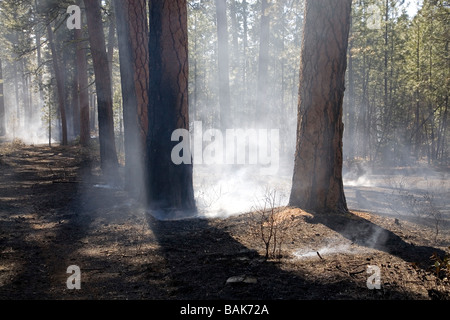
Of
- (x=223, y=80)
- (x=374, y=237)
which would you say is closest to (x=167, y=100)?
(x=374, y=237)

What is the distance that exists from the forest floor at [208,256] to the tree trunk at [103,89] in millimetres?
4139

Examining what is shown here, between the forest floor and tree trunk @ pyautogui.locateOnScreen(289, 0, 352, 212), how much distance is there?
0.47 m

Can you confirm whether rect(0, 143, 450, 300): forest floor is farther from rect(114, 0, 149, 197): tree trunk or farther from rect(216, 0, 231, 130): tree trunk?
rect(216, 0, 231, 130): tree trunk

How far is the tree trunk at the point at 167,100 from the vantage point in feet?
22.2

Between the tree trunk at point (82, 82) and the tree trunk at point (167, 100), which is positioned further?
the tree trunk at point (82, 82)

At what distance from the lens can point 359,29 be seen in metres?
24.1

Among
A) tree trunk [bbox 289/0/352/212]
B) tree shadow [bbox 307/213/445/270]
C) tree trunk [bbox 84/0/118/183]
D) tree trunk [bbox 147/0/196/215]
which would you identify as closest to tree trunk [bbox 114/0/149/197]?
tree trunk [bbox 147/0/196/215]

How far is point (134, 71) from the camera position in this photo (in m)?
8.89

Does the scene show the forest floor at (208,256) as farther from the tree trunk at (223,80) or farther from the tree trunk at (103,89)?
the tree trunk at (223,80)

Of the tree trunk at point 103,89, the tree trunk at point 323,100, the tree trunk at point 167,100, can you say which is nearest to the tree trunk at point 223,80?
the tree trunk at point 103,89

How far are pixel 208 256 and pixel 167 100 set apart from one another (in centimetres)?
351

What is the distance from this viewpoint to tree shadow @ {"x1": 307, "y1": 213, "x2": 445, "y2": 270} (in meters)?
4.03
